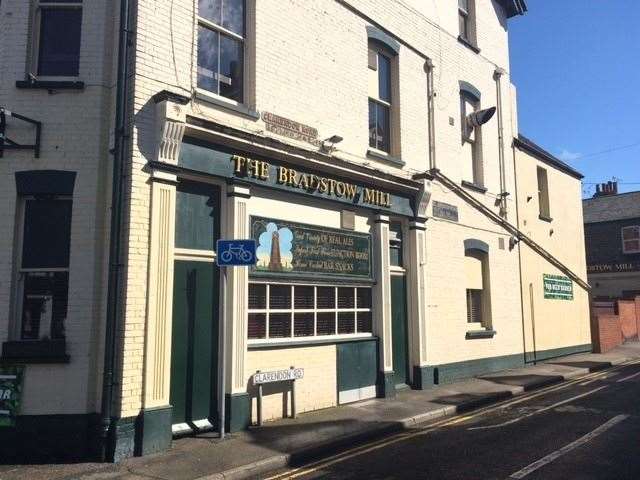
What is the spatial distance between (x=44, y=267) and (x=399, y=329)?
24.9 ft

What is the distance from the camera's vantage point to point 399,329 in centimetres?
1280

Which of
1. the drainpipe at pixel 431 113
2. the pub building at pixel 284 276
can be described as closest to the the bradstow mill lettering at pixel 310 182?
the pub building at pixel 284 276

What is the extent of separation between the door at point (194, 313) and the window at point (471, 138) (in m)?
9.15

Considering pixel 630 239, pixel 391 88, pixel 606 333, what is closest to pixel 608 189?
pixel 630 239

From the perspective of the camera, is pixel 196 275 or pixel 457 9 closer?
pixel 196 275

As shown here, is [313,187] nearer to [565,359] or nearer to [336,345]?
[336,345]

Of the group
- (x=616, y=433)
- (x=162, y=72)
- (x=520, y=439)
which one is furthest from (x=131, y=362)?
(x=616, y=433)

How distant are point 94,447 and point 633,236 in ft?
123

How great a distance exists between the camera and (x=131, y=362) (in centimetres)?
759

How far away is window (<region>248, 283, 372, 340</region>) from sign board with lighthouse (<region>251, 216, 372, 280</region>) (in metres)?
0.30

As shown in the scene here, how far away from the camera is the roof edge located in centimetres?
1855

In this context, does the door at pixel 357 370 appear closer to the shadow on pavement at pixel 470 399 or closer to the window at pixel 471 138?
the shadow on pavement at pixel 470 399

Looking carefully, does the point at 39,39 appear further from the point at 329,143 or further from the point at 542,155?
the point at 542,155

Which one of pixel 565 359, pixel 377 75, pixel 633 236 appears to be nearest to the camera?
pixel 377 75
